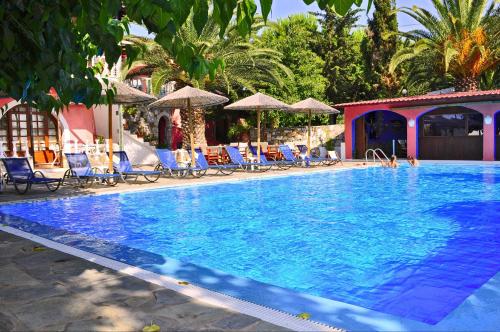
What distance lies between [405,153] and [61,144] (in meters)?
→ 17.7

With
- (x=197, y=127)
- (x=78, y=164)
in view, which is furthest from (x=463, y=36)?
(x=78, y=164)

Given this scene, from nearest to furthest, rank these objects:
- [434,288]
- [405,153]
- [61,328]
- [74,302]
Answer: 1. [61,328]
2. [74,302]
3. [434,288]
4. [405,153]

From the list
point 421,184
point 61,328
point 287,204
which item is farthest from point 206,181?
point 61,328

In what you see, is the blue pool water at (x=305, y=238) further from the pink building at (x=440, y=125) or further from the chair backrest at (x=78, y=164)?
the pink building at (x=440, y=125)

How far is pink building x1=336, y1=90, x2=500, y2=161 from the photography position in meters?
22.1

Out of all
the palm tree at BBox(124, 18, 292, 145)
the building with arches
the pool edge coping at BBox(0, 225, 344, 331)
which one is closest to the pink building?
the palm tree at BBox(124, 18, 292, 145)

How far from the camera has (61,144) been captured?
20.7 m

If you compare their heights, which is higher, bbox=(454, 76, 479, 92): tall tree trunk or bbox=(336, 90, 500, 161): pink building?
bbox=(454, 76, 479, 92): tall tree trunk

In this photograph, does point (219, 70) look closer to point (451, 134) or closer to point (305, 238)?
point (451, 134)

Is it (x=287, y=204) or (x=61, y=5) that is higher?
(x=61, y=5)

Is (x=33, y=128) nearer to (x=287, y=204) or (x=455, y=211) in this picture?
(x=287, y=204)

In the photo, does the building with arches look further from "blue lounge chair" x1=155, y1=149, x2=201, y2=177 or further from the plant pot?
the plant pot

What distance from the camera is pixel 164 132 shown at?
2875cm

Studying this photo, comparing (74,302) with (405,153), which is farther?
(405,153)
